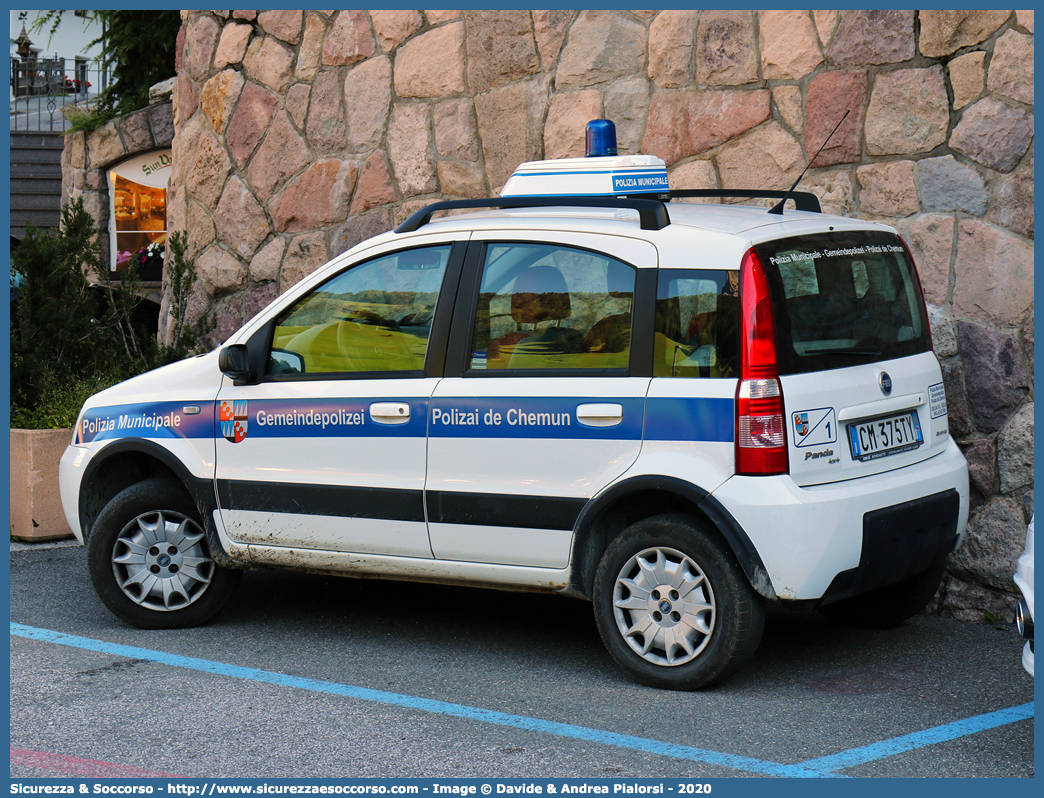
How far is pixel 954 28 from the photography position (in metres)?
A: 5.72

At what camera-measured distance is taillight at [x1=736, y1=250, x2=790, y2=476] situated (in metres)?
4.18

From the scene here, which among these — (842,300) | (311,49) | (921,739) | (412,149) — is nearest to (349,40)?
(311,49)

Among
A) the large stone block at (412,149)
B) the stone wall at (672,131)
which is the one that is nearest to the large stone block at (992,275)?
the stone wall at (672,131)

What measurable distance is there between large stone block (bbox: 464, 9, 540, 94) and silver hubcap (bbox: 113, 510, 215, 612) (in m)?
3.52

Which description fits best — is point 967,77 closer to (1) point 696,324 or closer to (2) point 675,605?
(1) point 696,324

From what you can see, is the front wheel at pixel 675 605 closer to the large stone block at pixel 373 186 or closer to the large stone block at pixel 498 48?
the large stone block at pixel 498 48

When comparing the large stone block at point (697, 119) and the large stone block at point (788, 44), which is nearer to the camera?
the large stone block at point (788, 44)

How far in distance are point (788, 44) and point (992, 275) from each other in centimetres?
168

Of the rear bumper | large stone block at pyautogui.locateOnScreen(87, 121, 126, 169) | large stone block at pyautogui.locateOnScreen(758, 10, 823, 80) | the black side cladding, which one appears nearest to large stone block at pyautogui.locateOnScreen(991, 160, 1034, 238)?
large stone block at pyautogui.locateOnScreen(758, 10, 823, 80)

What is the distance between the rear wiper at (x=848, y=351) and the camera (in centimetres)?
436

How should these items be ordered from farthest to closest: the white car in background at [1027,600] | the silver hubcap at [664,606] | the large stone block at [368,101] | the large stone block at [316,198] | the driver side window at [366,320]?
1. the large stone block at [316,198]
2. the large stone block at [368,101]
3. the driver side window at [366,320]
4. the silver hubcap at [664,606]
5. the white car in background at [1027,600]

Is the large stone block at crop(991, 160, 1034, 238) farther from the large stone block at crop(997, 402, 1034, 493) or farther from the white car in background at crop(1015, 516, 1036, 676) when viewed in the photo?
the white car in background at crop(1015, 516, 1036, 676)

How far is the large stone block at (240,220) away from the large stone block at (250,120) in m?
0.21

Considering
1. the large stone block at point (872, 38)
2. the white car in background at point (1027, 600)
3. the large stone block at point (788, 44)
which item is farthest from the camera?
the large stone block at point (788, 44)
